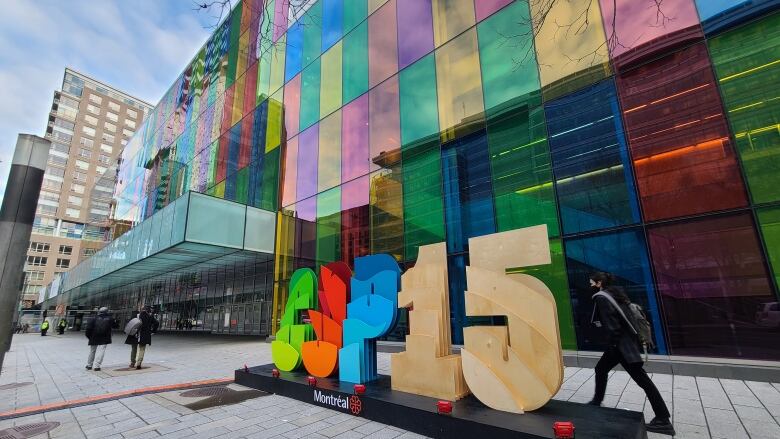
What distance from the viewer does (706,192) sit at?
7609 millimetres

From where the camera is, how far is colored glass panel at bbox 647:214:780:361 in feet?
22.2

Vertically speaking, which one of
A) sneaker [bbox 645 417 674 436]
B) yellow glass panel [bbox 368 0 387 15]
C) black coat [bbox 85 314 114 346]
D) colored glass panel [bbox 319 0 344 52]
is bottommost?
sneaker [bbox 645 417 674 436]

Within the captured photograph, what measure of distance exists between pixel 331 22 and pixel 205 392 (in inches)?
685

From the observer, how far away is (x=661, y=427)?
4012 millimetres

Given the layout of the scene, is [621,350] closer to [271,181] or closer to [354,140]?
[354,140]

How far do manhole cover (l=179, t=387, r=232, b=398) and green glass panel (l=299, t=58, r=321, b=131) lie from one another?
530 inches

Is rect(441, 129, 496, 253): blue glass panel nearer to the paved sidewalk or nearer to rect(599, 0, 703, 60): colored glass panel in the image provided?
rect(599, 0, 703, 60): colored glass panel

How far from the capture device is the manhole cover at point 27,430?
4.72 m

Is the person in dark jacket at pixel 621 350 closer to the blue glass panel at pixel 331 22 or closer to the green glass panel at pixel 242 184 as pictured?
the blue glass panel at pixel 331 22

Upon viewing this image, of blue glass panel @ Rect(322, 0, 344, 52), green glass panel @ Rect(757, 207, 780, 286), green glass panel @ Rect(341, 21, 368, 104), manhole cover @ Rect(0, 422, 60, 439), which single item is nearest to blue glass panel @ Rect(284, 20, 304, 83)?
blue glass panel @ Rect(322, 0, 344, 52)

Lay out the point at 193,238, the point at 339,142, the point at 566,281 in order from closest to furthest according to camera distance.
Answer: the point at 566,281 → the point at 193,238 → the point at 339,142

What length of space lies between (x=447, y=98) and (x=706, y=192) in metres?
7.62

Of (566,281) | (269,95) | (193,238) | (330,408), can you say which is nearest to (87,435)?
(330,408)

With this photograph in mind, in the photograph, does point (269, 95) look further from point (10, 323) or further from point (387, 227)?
point (10, 323)
